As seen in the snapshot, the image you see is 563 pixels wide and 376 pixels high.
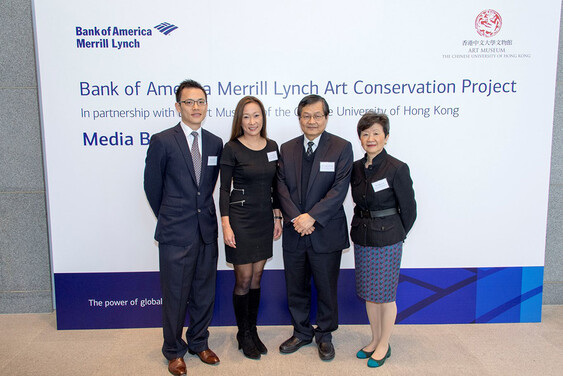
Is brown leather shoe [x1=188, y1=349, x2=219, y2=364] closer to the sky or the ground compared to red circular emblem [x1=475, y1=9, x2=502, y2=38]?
closer to the ground

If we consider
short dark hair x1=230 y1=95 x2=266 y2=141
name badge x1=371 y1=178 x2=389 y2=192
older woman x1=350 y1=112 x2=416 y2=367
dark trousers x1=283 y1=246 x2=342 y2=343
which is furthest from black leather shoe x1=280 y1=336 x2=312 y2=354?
short dark hair x1=230 y1=95 x2=266 y2=141

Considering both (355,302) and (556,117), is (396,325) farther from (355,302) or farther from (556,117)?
(556,117)

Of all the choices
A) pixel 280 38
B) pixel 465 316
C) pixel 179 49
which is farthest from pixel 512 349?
pixel 179 49

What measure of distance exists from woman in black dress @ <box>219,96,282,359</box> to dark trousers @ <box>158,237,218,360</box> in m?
0.18

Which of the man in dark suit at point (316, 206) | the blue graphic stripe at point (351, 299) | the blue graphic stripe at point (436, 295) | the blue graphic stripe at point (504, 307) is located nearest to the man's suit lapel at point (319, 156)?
the man in dark suit at point (316, 206)

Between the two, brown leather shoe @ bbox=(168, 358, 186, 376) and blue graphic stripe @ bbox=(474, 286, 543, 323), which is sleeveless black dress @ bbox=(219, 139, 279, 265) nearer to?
brown leather shoe @ bbox=(168, 358, 186, 376)

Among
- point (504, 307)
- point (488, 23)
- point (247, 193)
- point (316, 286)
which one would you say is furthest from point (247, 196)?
point (504, 307)

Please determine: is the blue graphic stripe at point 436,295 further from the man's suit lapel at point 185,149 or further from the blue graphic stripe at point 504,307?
the man's suit lapel at point 185,149

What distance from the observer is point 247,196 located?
2.58 meters

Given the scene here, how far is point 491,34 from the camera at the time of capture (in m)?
3.05

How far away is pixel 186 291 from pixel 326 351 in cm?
102

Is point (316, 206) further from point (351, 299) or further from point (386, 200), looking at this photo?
point (351, 299)

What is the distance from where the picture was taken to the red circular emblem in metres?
3.04

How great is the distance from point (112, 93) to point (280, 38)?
1337 mm
